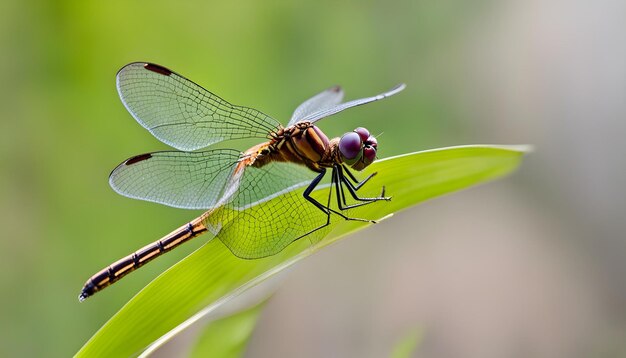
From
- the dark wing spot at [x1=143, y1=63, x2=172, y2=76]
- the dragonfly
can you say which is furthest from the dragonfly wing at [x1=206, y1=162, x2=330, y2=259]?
the dark wing spot at [x1=143, y1=63, x2=172, y2=76]

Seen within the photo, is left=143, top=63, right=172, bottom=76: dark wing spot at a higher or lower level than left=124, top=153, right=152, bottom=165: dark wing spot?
higher

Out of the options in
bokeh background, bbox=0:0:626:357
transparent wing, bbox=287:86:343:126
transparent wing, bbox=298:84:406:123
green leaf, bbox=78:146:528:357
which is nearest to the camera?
green leaf, bbox=78:146:528:357

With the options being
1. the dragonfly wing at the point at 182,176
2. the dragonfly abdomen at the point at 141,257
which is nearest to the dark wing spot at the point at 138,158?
the dragonfly wing at the point at 182,176

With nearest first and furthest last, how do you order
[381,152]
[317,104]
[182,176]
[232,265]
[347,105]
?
1. [232,265]
2. [347,105]
3. [182,176]
4. [317,104]
5. [381,152]

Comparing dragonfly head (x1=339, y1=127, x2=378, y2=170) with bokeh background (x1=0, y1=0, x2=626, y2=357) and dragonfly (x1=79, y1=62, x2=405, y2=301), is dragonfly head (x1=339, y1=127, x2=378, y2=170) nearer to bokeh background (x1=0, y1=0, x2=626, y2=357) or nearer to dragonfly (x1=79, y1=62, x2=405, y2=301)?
dragonfly (x1=79, y1=62, x2=405, y2=301)

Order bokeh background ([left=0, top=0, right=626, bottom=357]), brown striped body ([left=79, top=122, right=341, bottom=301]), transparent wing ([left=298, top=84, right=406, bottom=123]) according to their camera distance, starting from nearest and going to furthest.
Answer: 1. transparent wing ([left=298, top=84, right=406, bottom=123])
2. brown striped body ([left=79, top=122, right=341, bottom=301])
3. bokeh background ([left=0, top=0, right=626, bottom=357])

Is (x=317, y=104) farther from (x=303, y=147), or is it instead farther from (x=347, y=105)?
(x=347, y=105)

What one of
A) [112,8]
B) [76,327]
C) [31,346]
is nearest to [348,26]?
[112,8]

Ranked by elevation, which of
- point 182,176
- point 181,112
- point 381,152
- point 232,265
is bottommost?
point 381,152

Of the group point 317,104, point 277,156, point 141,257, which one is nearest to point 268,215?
point 277,156
